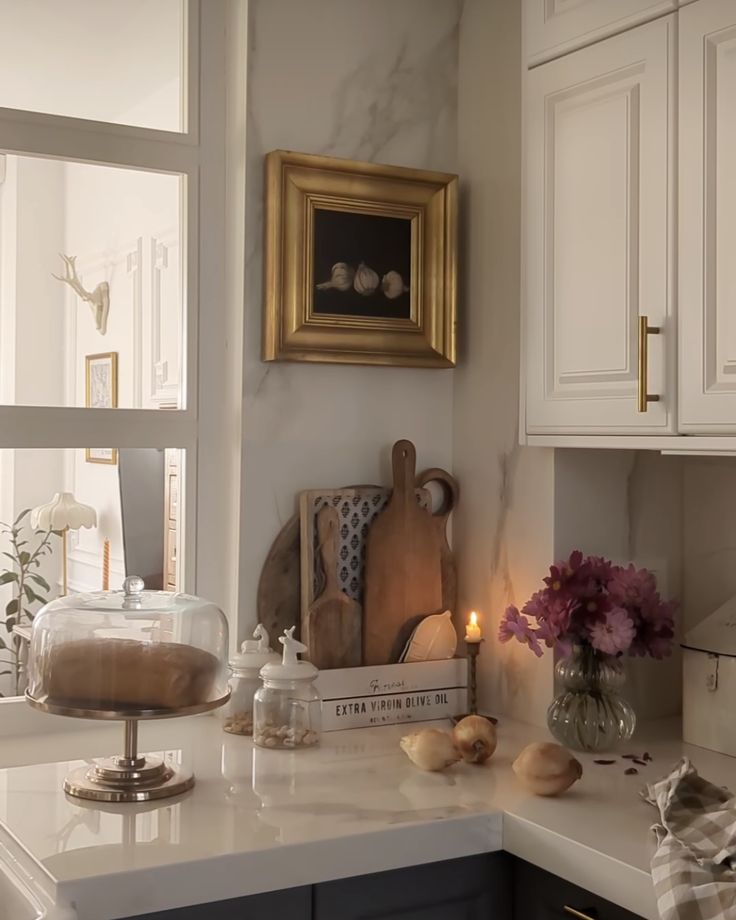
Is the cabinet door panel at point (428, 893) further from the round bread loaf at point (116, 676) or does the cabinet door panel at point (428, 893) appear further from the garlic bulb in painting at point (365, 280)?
the garlic bulb in painting at point (365, 280)

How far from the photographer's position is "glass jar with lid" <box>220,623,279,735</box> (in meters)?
2.08

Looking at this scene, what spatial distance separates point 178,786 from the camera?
1699 mm

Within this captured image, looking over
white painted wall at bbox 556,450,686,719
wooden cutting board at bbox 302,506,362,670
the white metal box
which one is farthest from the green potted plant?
the white metal box

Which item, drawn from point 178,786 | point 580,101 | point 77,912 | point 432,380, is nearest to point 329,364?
point 432,380

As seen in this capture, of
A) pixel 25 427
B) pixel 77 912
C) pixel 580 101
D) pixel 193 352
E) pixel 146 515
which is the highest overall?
pixel 580 101

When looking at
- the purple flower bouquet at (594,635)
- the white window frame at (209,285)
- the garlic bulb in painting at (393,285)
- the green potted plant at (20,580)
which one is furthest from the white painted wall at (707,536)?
the green potted plant at (20,580)

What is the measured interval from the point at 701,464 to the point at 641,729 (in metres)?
0.53

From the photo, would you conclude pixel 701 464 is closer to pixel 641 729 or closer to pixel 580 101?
pixel 641 729

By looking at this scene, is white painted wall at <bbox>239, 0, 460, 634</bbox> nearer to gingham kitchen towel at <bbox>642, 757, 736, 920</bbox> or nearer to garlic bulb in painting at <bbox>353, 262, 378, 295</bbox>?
garlic bulb in painting at <bbox>353, 262, 378, 295</bbox>

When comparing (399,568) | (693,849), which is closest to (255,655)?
(399,568)

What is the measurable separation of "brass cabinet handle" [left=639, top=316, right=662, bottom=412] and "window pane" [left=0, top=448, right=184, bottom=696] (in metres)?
0.92

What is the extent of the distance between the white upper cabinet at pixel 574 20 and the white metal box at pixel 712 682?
3.37 feet

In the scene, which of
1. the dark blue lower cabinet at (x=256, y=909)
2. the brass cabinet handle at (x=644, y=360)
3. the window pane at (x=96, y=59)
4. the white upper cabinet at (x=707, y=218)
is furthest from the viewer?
the window pane at (x=96, y=59)

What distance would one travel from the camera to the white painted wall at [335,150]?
2209 millimetres
